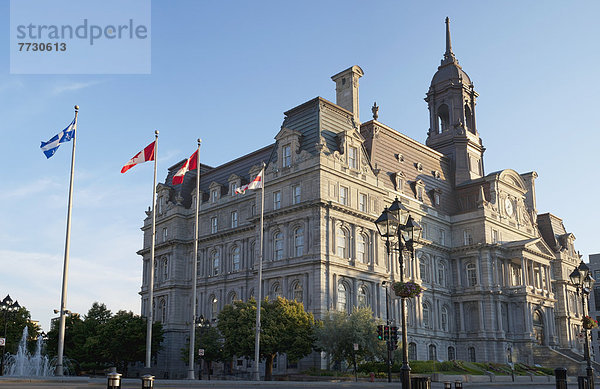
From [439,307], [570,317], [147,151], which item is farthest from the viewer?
[570,317]

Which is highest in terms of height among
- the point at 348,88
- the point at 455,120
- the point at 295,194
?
the point at 455,120

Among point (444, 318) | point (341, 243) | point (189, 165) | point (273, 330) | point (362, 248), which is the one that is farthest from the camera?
point (444, 318)

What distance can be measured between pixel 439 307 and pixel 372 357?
70.9ft

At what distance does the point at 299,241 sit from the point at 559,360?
103 ft

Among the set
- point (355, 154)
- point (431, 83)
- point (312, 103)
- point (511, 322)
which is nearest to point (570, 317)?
point (511, 322)

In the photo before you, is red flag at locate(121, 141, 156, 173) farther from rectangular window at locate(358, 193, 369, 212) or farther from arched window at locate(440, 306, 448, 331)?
arched window at locate(440, 306, 448, 331)

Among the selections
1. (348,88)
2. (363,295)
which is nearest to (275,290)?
(363,295)

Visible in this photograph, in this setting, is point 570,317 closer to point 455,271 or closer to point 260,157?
point 455,271

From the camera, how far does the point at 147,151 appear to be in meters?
40.5

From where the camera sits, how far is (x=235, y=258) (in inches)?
2616

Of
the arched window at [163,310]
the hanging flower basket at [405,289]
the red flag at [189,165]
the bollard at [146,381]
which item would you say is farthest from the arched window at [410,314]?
the bollard at [146,381]

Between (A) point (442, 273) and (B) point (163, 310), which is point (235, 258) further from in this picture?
(A) point (442, 273)

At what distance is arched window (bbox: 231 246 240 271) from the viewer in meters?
65.8

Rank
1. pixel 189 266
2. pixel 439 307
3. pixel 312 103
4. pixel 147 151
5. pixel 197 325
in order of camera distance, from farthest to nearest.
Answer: pixel 189 266 → pixel 439 307 → pixel 312 103 → pixel 197 325 → pixel 147 151
